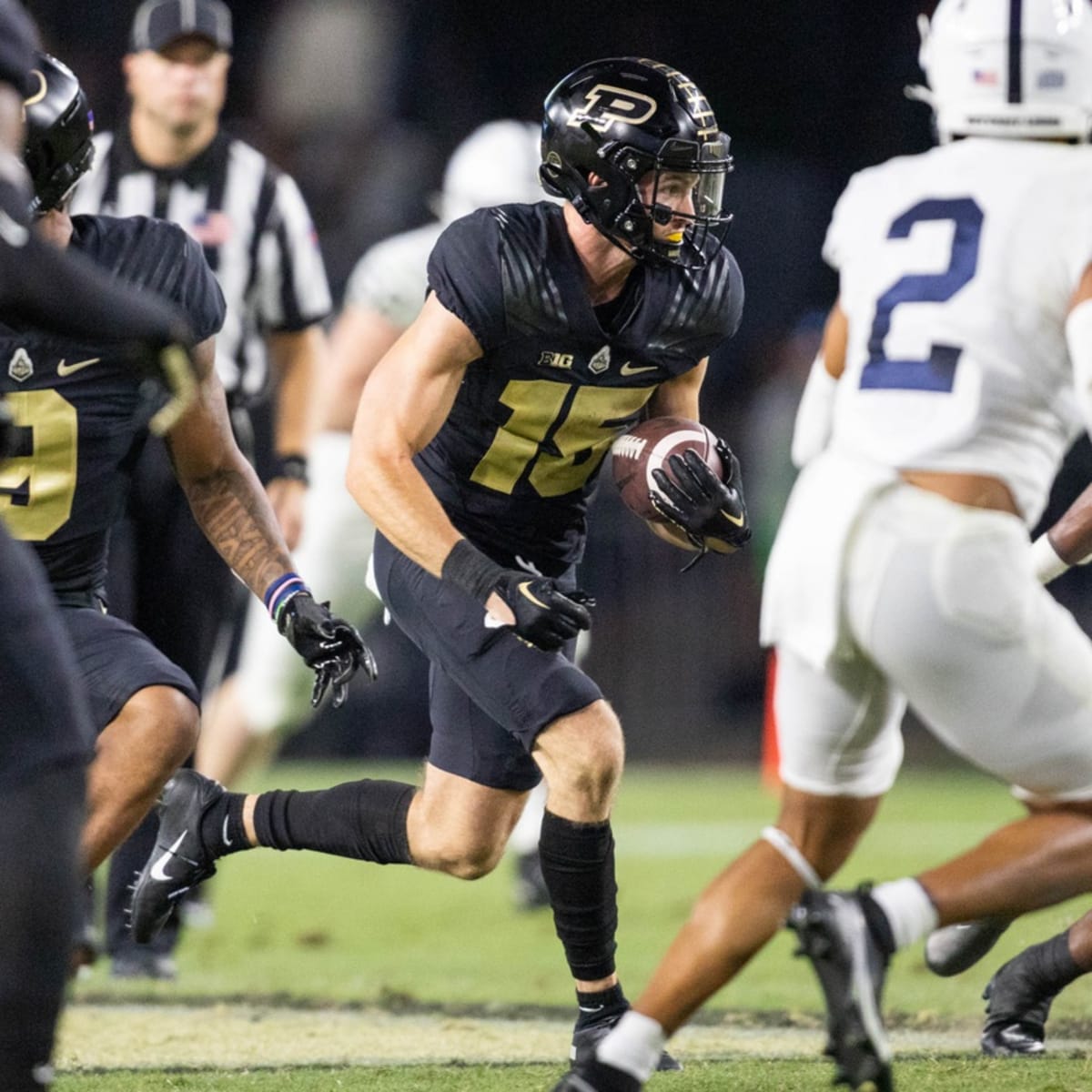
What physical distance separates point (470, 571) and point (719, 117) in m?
8.55

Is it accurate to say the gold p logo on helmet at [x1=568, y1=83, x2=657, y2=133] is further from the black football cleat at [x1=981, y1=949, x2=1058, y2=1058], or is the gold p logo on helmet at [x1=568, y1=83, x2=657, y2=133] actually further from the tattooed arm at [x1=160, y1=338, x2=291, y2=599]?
the black football cleat at [x1=981, y1=949, x2=1058, y2=1058]

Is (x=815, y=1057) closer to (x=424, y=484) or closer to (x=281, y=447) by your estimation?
(x=424, y=484)

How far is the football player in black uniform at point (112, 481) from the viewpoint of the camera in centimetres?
352

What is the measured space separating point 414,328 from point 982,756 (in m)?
1.33

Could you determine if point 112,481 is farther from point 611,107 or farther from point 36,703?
point 36,703

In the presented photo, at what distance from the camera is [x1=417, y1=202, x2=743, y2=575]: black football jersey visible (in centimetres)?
355

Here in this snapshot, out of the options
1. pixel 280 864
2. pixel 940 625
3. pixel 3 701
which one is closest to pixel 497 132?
pixel 280 864

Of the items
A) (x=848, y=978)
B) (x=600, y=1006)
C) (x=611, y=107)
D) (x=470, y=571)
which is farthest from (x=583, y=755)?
(x=611, y=107)

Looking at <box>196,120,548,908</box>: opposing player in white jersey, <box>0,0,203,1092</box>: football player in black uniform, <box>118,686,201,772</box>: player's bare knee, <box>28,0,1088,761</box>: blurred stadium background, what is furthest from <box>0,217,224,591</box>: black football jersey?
<box>28,0,1088,761</box>: blurred stadium background

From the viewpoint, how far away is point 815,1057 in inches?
147

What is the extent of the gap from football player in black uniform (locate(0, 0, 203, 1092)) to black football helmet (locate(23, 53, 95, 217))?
117cm

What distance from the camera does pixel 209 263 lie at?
17.4 ft

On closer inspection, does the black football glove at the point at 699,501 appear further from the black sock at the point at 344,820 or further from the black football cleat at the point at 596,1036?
the black football cleat at the point at 596,1036

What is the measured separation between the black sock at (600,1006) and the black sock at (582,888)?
30 mm
